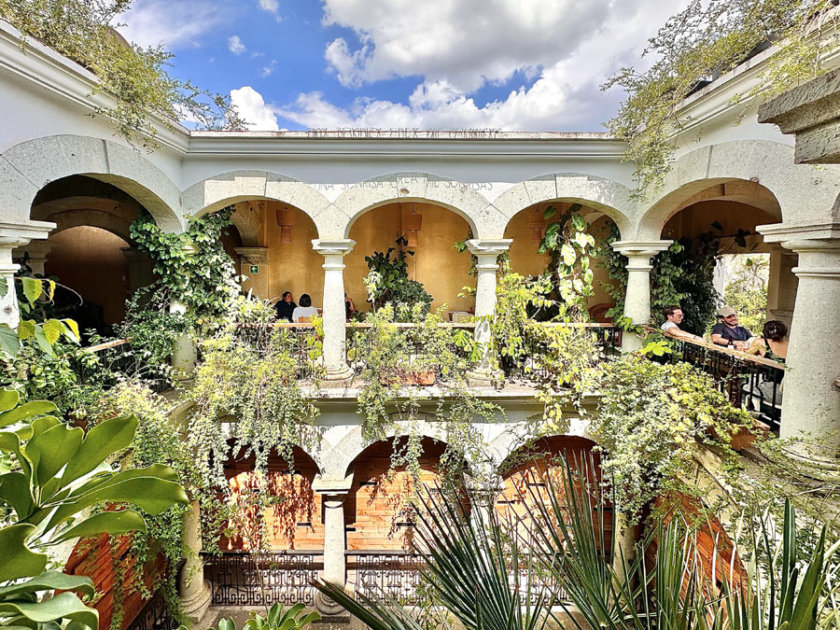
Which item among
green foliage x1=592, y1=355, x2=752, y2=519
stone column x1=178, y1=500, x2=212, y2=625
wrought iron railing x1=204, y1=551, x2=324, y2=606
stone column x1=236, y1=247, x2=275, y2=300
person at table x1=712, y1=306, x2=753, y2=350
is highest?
stone column x1=236, y1=247, x2=275, y2=300

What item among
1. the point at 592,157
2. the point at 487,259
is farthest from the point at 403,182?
the point at 592,157

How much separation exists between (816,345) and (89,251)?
1226 centimetres

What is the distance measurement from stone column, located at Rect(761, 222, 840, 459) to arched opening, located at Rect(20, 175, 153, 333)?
27.3 ft

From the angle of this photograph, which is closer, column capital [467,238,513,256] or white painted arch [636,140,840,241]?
white painted arch [636,140,840,241]

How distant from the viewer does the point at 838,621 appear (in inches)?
54.2

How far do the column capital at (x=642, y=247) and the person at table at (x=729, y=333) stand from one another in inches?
42.2

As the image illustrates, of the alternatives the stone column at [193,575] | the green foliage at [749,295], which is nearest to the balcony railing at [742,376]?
the stone column at [193,575]

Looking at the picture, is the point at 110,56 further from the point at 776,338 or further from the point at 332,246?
the point at 776,338

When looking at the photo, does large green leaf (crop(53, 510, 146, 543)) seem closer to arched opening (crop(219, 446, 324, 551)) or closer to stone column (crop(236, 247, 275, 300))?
arched opening (crop(219, 446, 324, 551))

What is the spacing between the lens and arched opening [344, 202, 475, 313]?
896cm

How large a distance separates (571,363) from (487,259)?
67.4 inches

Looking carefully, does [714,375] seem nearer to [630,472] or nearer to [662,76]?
[630,472]

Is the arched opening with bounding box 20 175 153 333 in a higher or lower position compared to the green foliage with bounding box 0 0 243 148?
lower

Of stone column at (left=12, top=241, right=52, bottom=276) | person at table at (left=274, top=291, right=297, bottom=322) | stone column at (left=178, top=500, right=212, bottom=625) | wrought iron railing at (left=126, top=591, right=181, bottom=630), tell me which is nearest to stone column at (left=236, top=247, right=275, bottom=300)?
person at table at (left=274, top=291, right=297, bottom=322)
